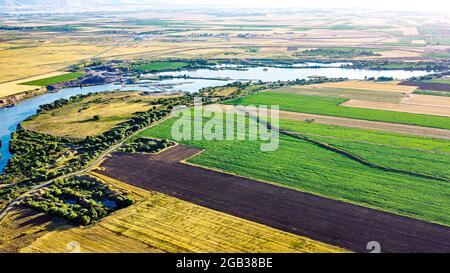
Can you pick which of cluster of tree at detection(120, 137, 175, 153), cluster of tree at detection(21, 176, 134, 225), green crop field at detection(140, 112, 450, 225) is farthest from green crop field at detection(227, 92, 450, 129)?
cluster of tree at detection(21, 176, 134, 225)

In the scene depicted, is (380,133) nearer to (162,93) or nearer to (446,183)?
(446,183)

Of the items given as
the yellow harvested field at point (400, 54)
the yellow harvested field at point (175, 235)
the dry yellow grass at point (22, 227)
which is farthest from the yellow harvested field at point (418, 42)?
the dry yellow grass at point (22, 227)

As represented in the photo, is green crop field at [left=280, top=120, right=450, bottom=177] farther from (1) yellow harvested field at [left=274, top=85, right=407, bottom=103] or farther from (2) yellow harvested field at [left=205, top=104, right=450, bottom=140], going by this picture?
(1) yellow harvested field at [left=274, top=85, right=407, bottom=103]

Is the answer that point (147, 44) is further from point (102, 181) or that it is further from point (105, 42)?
point (102, 181)

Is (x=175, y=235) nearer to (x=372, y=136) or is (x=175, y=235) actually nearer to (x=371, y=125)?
(x=372, y=136)

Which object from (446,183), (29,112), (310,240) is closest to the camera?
(310,240)

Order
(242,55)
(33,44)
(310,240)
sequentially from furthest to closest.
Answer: (33,44)
(242,55)
(310,240)

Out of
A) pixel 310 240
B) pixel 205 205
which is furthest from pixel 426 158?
pixel 205 205

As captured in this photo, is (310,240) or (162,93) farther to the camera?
(162,93)
